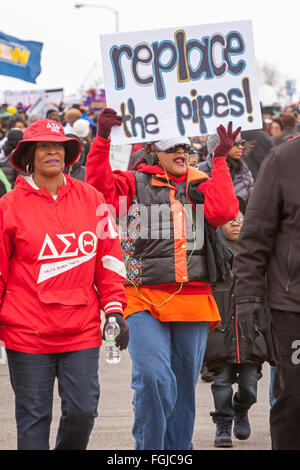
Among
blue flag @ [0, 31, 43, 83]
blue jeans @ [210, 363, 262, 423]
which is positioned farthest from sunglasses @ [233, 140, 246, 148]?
blue flag @ [0, 31, 43, 83]

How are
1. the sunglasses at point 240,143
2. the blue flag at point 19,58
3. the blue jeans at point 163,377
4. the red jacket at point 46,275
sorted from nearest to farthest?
the red jacket at point 46,275 → the blue jeans at point 163,377 → the sunglasses at point 240,143 → the blue flag at point 19,58

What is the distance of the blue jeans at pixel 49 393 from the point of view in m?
4.96

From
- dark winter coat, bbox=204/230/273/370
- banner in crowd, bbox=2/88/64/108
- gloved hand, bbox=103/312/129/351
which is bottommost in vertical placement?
dark winter coat, bbox=204/230/273/370

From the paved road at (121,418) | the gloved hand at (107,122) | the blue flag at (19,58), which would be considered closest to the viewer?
the gloved hand at (107,122)

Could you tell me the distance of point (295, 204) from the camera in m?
4.79

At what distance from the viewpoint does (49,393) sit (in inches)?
199

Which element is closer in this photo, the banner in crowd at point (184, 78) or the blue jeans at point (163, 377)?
the blue jeans at point (163, 377)

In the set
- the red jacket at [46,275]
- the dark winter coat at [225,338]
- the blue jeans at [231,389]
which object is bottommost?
the blue jeans at [231,389]

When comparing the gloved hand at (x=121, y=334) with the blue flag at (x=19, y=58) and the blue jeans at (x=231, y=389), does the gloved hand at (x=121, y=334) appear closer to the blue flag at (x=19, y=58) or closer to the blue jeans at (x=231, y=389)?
the blue jeans at (x=231, y=389)

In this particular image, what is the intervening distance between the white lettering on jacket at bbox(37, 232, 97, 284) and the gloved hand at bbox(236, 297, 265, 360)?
79 centimetres

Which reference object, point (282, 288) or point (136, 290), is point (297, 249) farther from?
point (136, 290)

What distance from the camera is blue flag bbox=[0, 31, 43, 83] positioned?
63.2 ft

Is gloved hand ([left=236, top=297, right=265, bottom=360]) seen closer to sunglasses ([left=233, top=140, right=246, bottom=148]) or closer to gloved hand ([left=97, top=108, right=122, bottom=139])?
gloved hand ([left=97, top=108, right=122, bottom=139])

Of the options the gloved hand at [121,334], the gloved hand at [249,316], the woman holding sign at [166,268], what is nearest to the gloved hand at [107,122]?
the woman holding sign at [166,268]
